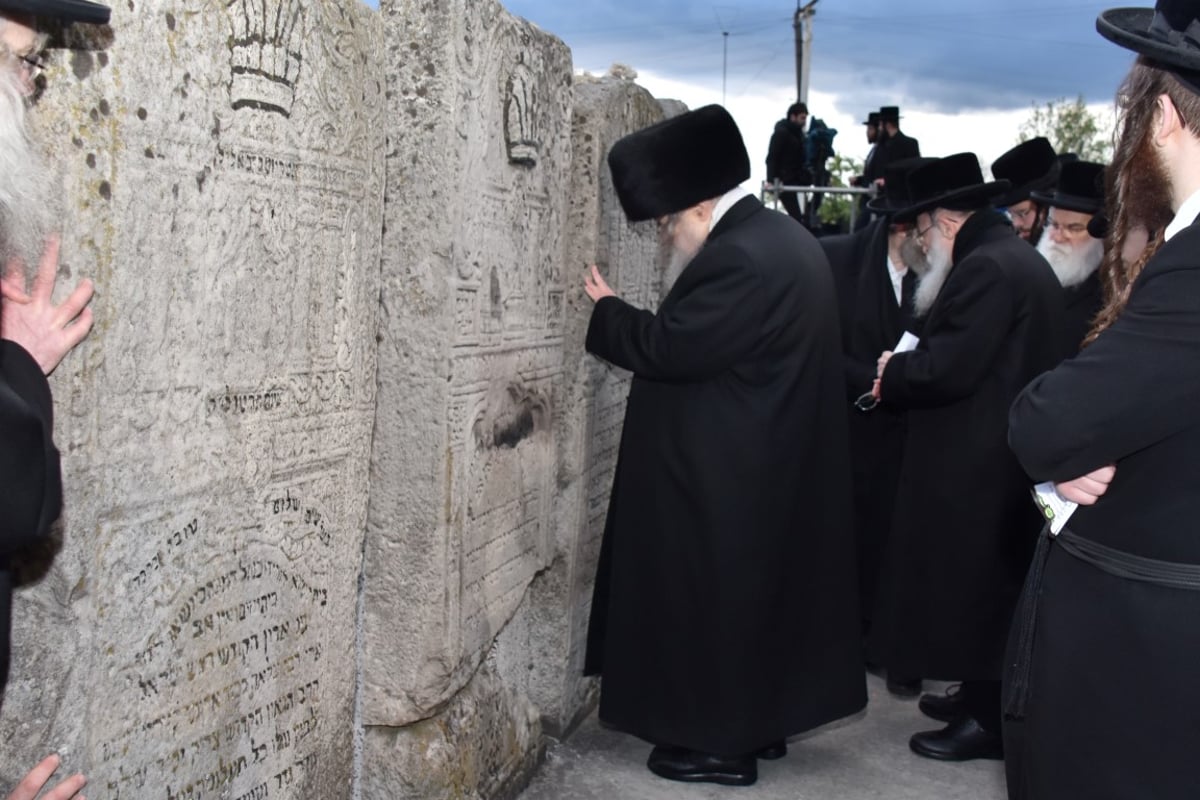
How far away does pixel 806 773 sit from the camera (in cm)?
408

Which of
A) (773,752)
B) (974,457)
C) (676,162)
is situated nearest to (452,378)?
(676,162)

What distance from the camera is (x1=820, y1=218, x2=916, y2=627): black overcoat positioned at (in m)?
5.12

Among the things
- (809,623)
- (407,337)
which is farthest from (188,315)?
(809,623)

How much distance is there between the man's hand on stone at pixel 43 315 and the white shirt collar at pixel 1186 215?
1813 mm

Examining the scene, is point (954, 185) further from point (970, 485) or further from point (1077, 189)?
point (970, 485)

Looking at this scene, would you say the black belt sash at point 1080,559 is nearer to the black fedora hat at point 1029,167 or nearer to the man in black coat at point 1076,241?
the man in black coat at point 1076,241

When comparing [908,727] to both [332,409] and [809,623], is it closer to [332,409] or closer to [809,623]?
[809,623]

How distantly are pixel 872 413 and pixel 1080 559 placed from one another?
2959 millimetres

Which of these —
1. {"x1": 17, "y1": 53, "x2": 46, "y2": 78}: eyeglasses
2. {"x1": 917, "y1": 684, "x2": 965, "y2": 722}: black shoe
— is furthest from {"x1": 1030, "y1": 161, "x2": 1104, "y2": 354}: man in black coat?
{"x1": 17, "y1": 53, "x2": 46, "y2": 78}: eyeglasses

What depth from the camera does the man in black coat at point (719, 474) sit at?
380 cm

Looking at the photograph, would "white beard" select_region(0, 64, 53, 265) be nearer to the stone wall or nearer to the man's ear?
the stone wall

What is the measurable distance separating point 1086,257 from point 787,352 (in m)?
1.98

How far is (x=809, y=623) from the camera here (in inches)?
158

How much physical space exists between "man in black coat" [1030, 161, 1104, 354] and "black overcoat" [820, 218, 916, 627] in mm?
644
